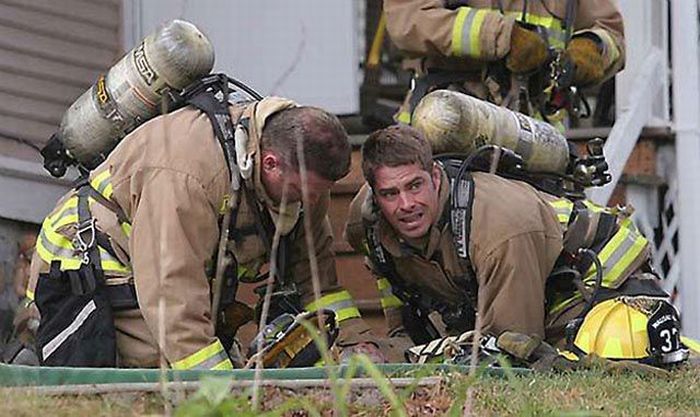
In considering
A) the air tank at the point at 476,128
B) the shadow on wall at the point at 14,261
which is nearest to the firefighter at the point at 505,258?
the air tank at the point at 476,128

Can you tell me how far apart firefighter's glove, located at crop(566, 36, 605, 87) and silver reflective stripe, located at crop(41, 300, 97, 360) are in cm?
238

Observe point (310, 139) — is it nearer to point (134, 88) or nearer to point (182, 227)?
point (182, 227)

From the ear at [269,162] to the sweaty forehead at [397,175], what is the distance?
47cm

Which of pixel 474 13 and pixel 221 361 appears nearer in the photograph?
pixel 221 361

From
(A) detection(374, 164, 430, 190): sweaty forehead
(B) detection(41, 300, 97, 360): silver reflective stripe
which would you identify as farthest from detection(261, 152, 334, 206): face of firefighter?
(B) detection(41, 300, 97, 360): silver reflective stripe

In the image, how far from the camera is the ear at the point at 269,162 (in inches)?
230

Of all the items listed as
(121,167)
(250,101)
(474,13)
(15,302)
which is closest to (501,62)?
(474,13)

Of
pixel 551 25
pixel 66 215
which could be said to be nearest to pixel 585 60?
pixel 551 25

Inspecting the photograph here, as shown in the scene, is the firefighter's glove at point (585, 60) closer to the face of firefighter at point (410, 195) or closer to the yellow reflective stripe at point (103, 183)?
the face of firefighter at point (410, 195)

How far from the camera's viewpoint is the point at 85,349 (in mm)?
5836

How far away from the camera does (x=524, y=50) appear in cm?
699

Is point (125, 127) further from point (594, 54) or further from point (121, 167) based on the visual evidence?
point (594, 54)

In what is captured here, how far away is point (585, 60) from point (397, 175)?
144 centimetres

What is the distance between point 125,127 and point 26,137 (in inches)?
61.4
